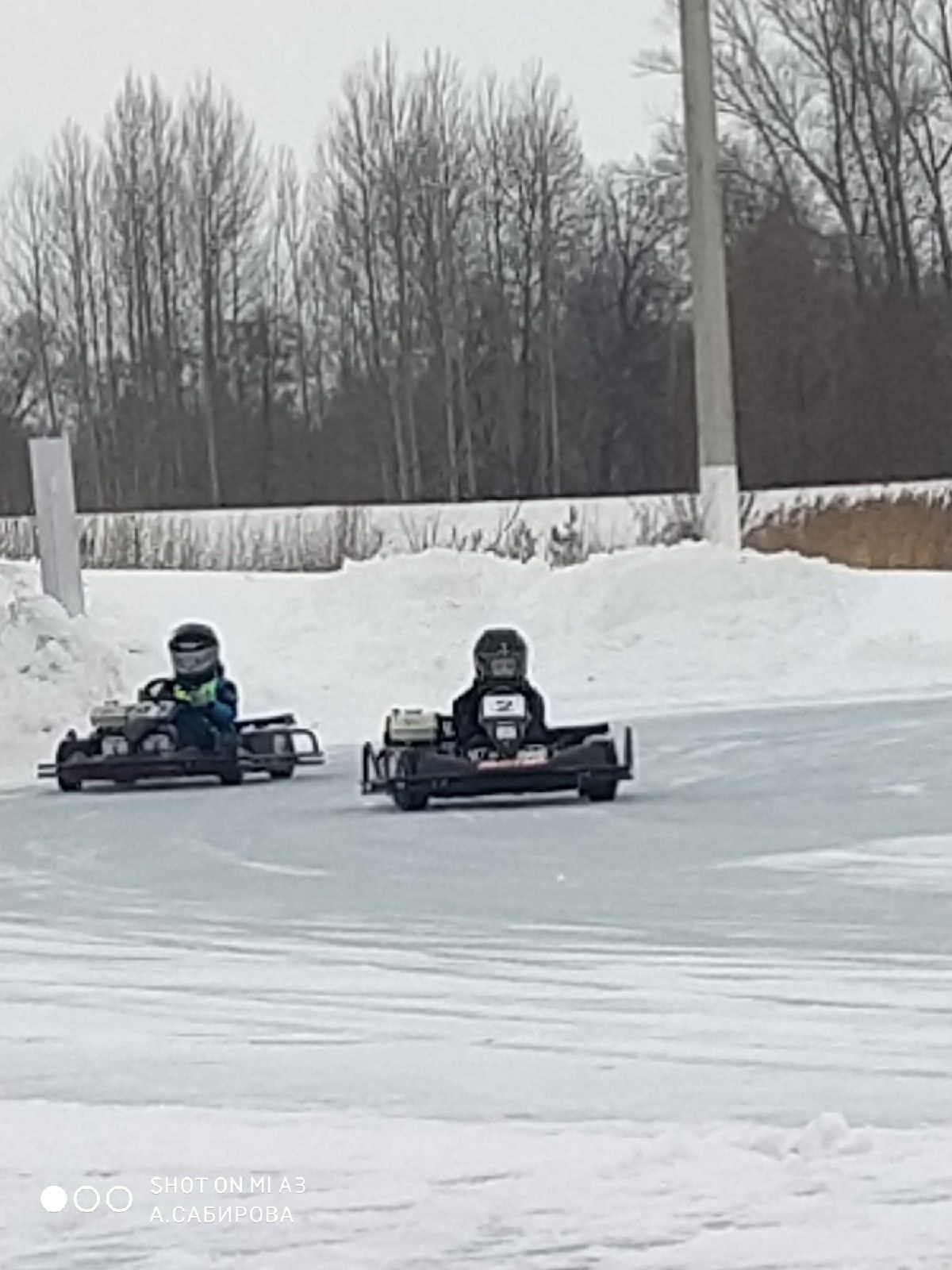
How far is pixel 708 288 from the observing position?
2628cm

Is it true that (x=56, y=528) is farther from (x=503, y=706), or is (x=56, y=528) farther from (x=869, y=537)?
(x=869, y=537)

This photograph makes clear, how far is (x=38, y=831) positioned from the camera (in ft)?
48.0

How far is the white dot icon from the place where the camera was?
5871 millimetres

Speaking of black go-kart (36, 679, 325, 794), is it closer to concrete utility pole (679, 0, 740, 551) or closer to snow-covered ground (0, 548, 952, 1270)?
snow-covered ground (0, 548, 952, 1270)

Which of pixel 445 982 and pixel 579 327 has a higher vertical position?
pixel 579 327

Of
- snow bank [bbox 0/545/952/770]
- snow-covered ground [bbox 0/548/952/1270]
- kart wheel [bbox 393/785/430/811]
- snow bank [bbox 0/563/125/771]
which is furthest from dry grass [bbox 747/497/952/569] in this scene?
kart wheel [bbox 393/785/430/811]

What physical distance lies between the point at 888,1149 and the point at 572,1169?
743 mm

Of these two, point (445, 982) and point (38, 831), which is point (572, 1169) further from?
point (38, 831)

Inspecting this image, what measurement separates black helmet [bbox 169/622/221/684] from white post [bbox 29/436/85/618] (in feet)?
17.8

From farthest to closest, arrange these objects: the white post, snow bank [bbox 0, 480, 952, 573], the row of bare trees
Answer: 1. the row of bare trees
2. snow bank [bbox 0, 480, 952, 573]
3. the white post

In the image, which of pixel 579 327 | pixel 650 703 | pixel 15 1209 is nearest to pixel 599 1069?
pixel 15 1209

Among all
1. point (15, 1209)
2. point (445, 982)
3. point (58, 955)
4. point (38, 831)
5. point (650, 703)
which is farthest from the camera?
point (650, 703)

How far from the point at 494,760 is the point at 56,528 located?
8.89 meters

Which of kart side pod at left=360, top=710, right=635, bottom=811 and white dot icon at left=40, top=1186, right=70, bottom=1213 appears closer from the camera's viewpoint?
white dot icon at left=40, top=1186, right=70, bottom=1213
